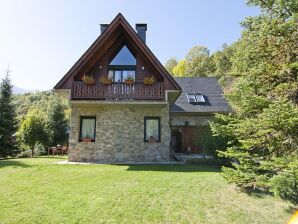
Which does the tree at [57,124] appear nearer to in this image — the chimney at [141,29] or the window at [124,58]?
the window at [124,58]

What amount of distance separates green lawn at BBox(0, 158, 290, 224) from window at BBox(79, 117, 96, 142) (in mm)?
5665

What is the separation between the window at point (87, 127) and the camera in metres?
15.5

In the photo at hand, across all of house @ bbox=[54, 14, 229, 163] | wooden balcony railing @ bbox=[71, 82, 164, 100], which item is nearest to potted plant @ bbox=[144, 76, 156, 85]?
house @ bbox=[54, 14, 229, 163]

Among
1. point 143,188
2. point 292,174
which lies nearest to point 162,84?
point 143,188

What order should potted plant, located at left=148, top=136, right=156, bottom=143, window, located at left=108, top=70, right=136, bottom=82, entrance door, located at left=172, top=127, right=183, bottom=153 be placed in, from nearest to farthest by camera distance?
potted plant, located at left=148, top=136, right=156, bottom=143
window, located at left=108, top=70, right=136, bottom=82
entrance door, located at left=172, top=127, right=183, bottom=153

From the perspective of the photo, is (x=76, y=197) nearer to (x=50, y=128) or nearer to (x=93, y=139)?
(x=93, y=139)

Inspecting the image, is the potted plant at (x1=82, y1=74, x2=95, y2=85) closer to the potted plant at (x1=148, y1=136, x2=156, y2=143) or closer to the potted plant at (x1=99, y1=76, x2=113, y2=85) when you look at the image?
the potted plant at (x1=99, y1=76, x2=113, y2=85)

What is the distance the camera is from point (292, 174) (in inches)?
217

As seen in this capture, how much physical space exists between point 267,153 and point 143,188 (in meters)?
3.60

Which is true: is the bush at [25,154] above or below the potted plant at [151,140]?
below

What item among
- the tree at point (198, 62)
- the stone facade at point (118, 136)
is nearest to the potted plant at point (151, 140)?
the stone facade at point (118, 136)

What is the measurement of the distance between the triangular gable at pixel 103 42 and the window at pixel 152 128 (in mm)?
2267

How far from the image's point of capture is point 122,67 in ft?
53.0

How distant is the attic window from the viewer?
885 inches
